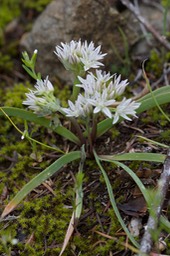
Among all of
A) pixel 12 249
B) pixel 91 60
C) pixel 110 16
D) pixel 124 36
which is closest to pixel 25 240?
pixel 12 249

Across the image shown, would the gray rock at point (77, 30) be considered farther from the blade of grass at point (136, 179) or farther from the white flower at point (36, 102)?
the blade of grass at point (136, 179)

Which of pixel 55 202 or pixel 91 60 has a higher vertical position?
pixel 91 60

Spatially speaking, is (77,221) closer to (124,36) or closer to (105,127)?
(105,127)

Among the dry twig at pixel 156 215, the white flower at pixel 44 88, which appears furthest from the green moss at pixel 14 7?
the dry twig at pixel 156 215

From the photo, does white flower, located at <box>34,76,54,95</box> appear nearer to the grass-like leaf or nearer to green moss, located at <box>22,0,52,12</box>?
the grass-like leaf

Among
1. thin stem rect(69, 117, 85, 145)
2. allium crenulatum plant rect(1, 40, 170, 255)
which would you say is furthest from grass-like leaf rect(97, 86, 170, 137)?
thin stem rect(69, 117, 85, 145)

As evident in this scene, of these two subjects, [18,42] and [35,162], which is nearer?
[35,162]

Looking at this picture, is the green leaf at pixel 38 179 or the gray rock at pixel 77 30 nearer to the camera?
the green leaf at pixel 38 179
